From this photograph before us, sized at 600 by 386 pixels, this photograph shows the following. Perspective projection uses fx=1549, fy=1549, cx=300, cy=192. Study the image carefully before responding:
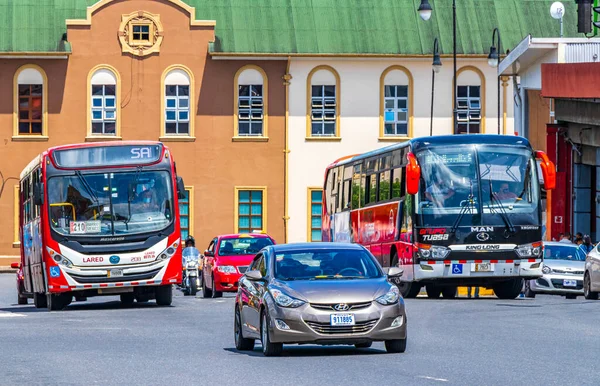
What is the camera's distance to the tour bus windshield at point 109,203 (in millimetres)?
30016

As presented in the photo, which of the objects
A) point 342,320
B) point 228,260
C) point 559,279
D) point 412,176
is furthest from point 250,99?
point 342,320

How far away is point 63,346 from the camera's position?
20781mm

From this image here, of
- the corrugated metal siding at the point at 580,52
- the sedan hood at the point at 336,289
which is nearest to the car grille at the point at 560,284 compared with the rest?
the corrugated metal siding at the point at 580,52

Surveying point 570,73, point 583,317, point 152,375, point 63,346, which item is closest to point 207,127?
point 570,73

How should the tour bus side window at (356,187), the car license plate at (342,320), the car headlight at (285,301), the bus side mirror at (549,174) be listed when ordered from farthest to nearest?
the tour bus side window at (356,187)
the bus side mirror at (549,174)
the car headlight at (285,301)
the car license plate at (342,320)

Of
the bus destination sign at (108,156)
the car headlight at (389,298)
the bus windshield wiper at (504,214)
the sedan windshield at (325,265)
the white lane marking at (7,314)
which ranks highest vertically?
the bus destination sign at (108,156)

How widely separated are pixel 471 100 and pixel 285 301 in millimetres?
46869

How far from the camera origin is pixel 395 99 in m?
63.2

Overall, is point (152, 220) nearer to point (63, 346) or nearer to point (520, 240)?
point (520, 240)

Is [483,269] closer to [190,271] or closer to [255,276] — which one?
[190,271]

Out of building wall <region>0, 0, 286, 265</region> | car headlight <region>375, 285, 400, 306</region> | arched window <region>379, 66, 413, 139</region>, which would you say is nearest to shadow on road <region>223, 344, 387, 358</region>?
car headlight <region>375, 285, 400, 306</region>

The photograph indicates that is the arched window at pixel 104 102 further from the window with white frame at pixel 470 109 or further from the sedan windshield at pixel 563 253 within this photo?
the sedan windshield at pixel 563 253

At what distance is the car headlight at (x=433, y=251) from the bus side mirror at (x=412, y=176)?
1141mm

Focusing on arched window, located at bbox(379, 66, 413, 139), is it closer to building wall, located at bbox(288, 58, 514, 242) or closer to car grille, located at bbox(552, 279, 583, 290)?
building wall, located at bbox(288, 58, 514, 242)
